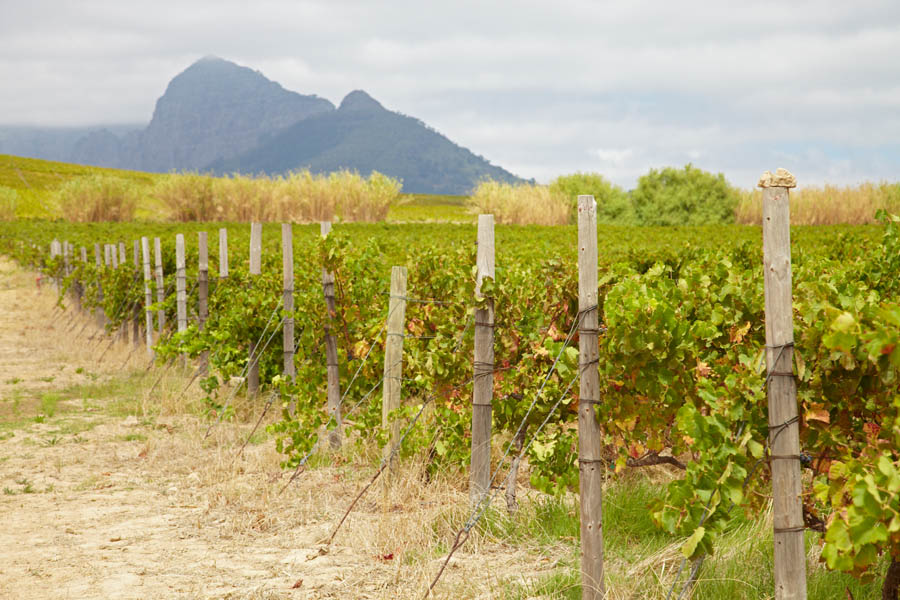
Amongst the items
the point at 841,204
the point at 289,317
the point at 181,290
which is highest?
the point at 841,204

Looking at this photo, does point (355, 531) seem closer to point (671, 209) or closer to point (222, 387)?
point (222, 387)

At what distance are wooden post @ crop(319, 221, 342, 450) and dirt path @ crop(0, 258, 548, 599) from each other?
559 millimetres

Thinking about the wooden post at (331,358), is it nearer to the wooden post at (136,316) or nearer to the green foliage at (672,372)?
the green foliage at (672,372)

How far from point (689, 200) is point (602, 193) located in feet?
16.2

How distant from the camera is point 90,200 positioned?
128 ft

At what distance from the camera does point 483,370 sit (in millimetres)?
5320

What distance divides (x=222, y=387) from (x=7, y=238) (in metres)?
26.5

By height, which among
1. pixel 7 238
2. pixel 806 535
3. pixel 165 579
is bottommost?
pixel 165 579

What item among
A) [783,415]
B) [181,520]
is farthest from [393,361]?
[783,415]

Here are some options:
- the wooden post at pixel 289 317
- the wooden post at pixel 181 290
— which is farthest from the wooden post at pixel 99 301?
the wooden post at pixel 289 317

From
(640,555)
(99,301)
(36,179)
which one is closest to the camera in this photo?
(640,555)

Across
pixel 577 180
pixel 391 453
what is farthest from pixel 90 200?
pixel 391 453

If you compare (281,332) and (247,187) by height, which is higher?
(247,187)

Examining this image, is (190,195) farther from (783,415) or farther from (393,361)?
(783,415)
